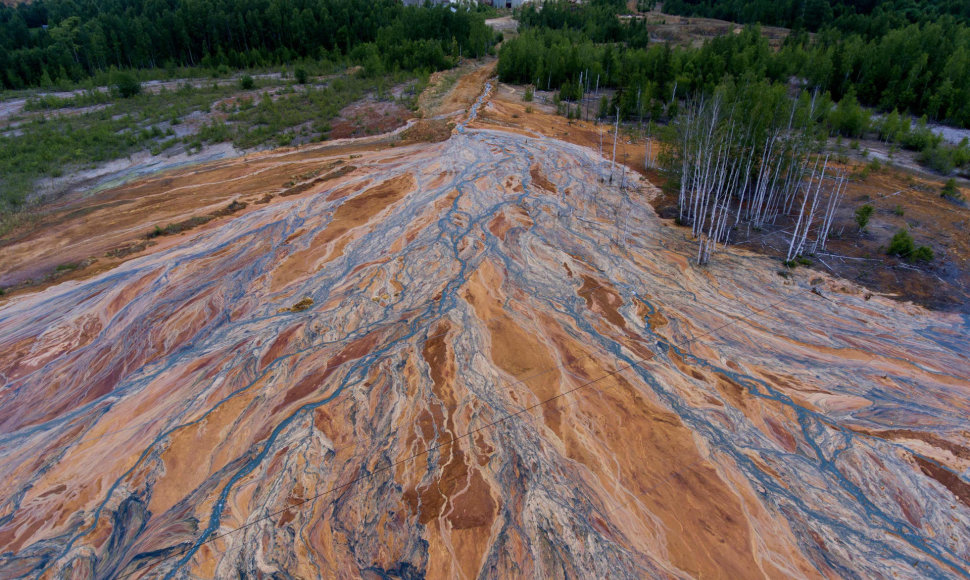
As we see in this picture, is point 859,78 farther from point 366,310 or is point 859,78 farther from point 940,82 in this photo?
point 366,310

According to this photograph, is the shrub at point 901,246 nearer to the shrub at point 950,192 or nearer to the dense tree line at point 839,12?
the shrub at point 950,192

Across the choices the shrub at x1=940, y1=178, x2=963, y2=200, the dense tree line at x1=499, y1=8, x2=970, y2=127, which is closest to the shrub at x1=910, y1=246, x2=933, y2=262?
the shrub at x1=940, y1=178, x2=963, y2=200

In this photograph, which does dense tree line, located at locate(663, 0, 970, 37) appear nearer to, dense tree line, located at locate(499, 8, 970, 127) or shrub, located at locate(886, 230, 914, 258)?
dense tree line, located at locate(499, 8, 970, 127)

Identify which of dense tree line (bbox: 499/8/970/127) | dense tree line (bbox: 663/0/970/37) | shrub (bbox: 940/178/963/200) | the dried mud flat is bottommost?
the dried mud flat

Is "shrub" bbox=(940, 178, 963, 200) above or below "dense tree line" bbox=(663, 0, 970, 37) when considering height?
below

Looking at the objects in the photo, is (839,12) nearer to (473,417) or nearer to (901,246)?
(901,246)

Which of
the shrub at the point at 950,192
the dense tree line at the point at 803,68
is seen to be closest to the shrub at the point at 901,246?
the shrub at the point at 950,192
